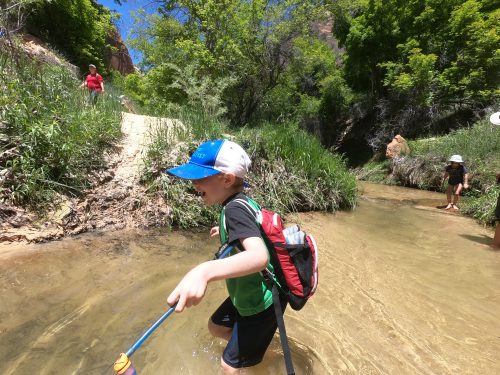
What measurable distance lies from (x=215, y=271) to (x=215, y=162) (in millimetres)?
643

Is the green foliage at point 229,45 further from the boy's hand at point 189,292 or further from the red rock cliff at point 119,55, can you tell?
the boy's hand at point 189,292

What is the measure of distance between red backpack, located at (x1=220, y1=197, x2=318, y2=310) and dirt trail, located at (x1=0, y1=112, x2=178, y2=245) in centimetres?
336

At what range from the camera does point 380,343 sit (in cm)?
276

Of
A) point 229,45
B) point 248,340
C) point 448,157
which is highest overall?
point 229,45

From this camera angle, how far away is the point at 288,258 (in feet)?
5.60

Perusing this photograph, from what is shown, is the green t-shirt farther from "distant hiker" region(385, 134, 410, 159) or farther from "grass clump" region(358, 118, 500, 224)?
"distant hiker" region(385, 134, 410, 159)

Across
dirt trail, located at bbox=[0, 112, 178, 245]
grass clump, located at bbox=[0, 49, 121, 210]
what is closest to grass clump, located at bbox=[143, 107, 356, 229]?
dirt trail, located at bbox=[0, 112, 178, 245]

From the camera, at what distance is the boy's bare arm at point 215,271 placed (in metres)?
1.13

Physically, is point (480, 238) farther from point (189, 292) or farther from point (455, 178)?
point (189, 292)

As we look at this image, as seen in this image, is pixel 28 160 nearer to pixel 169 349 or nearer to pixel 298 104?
pixel 169 349

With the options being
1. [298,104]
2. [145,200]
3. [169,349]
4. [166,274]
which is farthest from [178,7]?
[169,349]

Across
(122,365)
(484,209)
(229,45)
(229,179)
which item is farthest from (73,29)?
(122,365)

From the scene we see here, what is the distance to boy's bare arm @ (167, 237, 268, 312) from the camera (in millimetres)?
1130

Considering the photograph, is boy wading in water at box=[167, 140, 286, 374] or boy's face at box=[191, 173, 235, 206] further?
boy's face at box=[191, 173, 235, 206]
